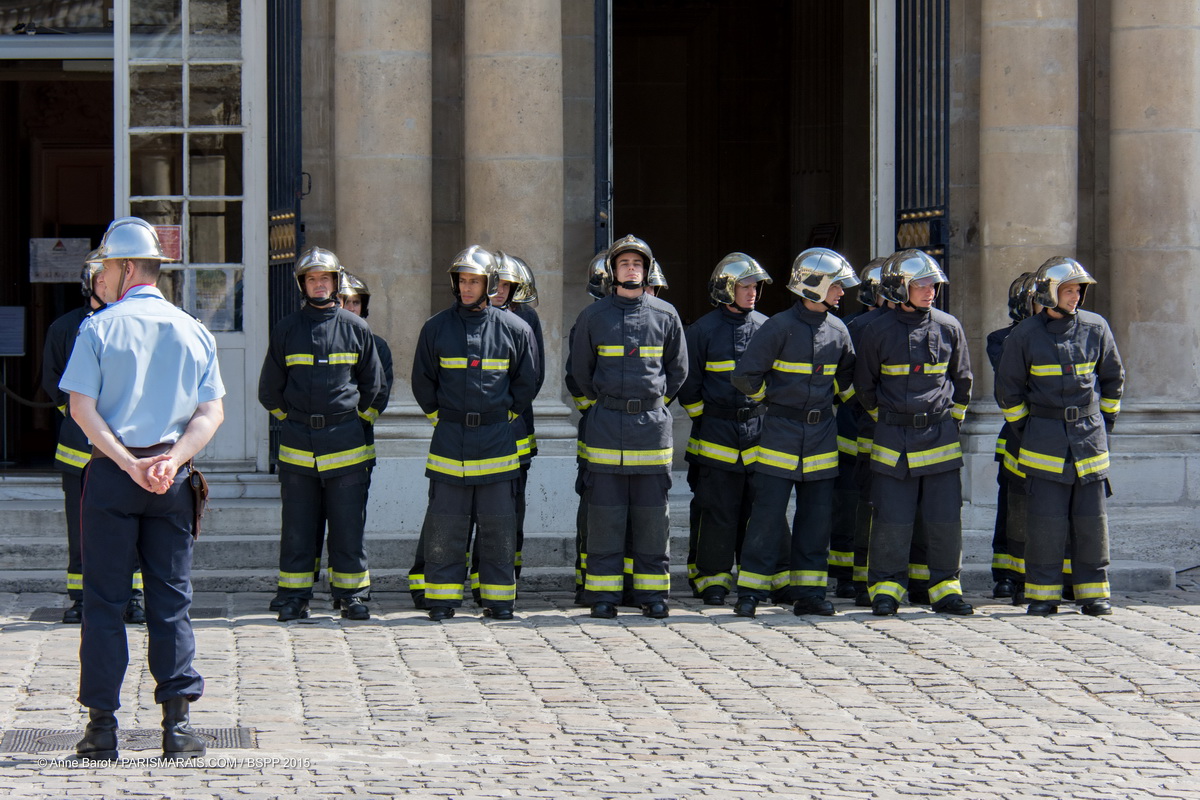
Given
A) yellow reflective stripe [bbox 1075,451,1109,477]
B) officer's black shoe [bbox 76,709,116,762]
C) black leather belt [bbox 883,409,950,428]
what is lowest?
officer's black shoe [bbox 76,709,116,762]

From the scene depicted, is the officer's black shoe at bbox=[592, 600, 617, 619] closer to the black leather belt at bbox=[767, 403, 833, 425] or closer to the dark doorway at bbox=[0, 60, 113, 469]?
the black leather belt at bbox=[767, 403, 833, 425]

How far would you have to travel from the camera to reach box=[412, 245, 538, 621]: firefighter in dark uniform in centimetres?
915

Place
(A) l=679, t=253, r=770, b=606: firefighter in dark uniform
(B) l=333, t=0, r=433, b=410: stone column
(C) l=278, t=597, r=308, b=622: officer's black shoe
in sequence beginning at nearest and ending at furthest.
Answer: (C) l=278, t=597, r=308, b=622: officer's black shoe → (A) l=679, t=253, r=770, b=606: firefighter in dark uniform → (B) l=333, t=0, r=433, b=410: stone column

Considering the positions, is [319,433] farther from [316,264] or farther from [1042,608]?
[1042,608]

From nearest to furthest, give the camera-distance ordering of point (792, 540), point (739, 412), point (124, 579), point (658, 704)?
point (124, 579)
point (658, 704)
point (792, 540)
point (739, 412)

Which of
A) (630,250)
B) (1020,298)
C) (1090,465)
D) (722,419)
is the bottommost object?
(1090,465)

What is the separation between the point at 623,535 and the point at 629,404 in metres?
0.69

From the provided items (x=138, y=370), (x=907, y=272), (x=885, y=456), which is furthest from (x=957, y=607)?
(x=138, y=370)

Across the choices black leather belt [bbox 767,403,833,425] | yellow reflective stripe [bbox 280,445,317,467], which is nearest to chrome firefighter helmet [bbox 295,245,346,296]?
yellow reflective stripe [bbox 280,445,317,467]

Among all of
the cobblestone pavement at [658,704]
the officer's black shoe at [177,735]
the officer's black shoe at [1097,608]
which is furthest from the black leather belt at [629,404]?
the officer's black shoe at [177,735]

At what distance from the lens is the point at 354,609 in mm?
9117

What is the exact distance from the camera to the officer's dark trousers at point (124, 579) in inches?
240

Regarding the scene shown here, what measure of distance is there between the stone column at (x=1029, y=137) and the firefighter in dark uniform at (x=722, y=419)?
231cm

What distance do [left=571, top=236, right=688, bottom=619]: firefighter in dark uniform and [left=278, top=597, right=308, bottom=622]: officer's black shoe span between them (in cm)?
148
